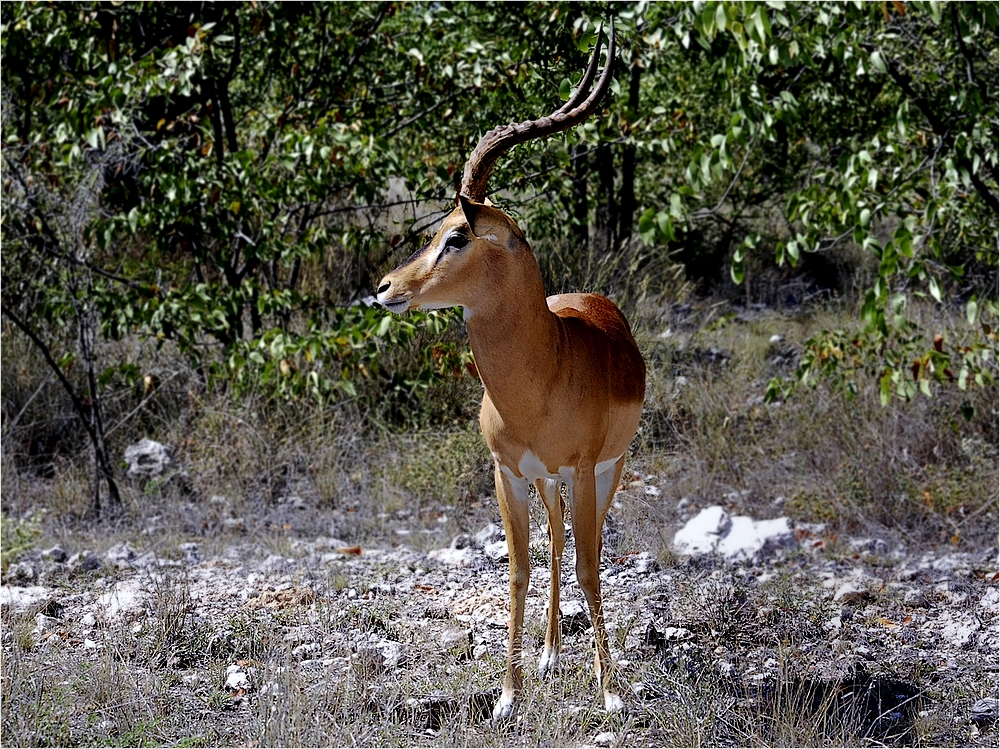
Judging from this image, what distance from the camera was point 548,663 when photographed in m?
3.84

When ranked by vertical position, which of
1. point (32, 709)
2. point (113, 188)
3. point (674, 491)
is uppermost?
point (113, 188)

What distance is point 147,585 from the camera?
5090 mm

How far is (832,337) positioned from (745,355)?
2.14 metres

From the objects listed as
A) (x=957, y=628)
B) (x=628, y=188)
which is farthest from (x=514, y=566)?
(x=628, y=188)

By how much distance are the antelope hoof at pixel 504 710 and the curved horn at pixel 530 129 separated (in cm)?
170

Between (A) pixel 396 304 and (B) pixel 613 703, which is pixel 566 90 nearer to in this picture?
(A) pixel 396 304

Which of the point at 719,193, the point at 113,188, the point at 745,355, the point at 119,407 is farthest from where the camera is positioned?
the point at 719,193

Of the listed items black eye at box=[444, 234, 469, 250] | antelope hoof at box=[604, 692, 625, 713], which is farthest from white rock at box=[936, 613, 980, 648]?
black eye at box=[444, 234, 469, 250]

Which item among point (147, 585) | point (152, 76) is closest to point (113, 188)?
point (152, 76)

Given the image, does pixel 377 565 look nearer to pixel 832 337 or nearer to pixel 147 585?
pixel 147 585

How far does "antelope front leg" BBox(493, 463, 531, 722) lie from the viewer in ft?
11.8

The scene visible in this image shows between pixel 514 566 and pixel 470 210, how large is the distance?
4.37ft

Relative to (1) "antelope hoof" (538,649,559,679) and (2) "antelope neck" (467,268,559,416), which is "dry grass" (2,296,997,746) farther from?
(2) "antelope neck" (467,268,559,416)

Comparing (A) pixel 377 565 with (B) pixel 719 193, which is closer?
(A) pixel 377 565
